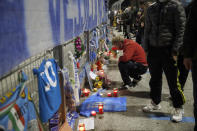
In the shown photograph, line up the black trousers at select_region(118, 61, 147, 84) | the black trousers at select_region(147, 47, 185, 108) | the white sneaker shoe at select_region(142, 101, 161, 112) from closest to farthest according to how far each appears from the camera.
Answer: the black trousers at select_region(147, 47, 185, 108), the white sneaker shoe at select_region(142, 101, 161, 112), the black trousers at select_region(118, 61, 147, 84)

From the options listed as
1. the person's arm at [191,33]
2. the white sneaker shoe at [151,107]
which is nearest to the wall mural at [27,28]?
the person's arm at [191,33]

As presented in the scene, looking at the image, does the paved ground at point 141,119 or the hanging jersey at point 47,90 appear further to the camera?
the paved ground at point 141,119

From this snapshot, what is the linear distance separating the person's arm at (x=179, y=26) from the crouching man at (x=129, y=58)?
5.83ft

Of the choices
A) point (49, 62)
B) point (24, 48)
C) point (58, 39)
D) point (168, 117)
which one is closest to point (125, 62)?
point (168, 117)

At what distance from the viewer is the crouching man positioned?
4.98 metres

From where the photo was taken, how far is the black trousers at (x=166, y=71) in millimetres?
3334

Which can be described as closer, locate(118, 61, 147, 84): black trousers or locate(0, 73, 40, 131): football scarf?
locate(0, 73, 40, 131): football scarf

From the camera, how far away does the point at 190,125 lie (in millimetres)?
3449

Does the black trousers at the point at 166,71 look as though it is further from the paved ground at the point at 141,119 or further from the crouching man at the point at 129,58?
the crouching man at the point at 129,58

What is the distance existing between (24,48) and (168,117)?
109 inches

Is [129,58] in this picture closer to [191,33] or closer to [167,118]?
[167,118]

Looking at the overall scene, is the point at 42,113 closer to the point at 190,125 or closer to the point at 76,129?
the point at 76,129

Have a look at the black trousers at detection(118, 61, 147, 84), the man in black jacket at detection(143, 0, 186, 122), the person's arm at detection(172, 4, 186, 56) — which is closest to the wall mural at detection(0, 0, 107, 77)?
the man in black jacket at detection(143, 0, 186, 122)

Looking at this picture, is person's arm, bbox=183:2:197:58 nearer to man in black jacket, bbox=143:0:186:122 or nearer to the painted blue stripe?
man in black jacket, bbox=143:0:186:122
